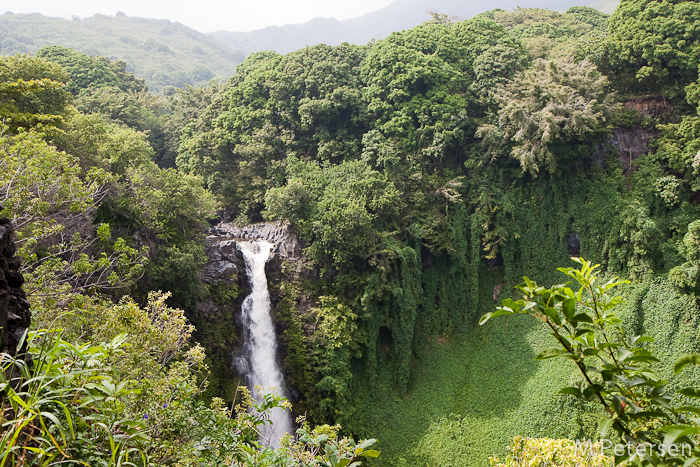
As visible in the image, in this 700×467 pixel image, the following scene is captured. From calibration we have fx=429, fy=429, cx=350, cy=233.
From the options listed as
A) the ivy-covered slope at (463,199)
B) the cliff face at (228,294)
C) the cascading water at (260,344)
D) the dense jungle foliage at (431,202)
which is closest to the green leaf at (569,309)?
the dense jungle foliage at (431,202)

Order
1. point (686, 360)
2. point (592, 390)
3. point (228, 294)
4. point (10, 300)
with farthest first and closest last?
1. point (228, 294)
2. point (10, 300)
3. point (592, 390)
4. point (686, 360)

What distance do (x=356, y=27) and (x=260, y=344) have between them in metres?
136

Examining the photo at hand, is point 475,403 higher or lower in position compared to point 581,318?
lower

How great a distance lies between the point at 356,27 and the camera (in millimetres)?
131875

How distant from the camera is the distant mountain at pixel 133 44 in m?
50.8

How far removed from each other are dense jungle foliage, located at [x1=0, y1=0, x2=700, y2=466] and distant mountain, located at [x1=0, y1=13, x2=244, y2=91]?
38265 mm

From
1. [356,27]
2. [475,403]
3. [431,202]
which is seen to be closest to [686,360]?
[475,403]

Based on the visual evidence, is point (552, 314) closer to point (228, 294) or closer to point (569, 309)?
point (569, 309)

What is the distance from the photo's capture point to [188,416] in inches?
158

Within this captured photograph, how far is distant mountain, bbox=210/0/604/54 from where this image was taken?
110m

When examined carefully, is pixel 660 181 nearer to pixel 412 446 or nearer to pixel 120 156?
pixel 412 446

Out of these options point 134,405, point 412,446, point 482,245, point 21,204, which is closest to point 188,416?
point 134,405

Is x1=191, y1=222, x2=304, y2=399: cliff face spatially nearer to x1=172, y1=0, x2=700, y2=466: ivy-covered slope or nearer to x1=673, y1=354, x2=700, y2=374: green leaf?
x1=172, y1=0, x2=700, y2=466: ivy-covered slope

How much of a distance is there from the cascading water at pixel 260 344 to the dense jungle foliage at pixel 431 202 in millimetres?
483
